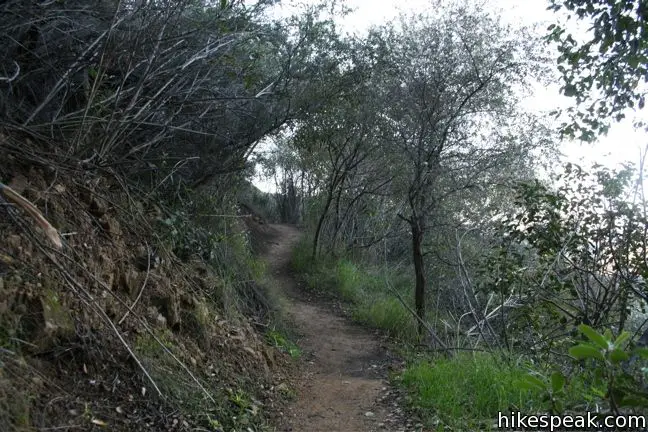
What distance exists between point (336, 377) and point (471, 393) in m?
2.56

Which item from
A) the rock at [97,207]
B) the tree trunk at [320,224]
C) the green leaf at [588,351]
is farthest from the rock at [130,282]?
the tree trunk at [320,224]

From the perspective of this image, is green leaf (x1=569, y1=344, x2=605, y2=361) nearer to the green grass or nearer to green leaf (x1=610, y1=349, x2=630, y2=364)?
green leaf (x1=610, y1=349, x2=630, y2=364)

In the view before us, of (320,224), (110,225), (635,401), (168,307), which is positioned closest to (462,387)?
(168,307)

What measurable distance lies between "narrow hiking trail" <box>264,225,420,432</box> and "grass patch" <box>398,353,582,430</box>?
0.95 feet

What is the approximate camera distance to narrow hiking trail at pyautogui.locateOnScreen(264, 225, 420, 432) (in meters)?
5.32

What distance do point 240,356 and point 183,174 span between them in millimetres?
2700

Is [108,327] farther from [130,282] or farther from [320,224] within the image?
[320,224]

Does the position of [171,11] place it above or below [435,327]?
above

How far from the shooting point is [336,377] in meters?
7.34

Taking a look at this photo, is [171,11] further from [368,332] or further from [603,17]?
[368,332]

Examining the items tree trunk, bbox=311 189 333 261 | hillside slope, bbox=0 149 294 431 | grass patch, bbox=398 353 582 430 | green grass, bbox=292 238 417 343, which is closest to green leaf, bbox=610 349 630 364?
grass patch, bbox=398 353 582 430

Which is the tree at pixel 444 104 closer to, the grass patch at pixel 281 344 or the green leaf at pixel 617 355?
the grass patch at pixel 281 344

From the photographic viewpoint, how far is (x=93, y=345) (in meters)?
3.88

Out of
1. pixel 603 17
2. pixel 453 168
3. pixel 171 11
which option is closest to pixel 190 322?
pixel 171 11
